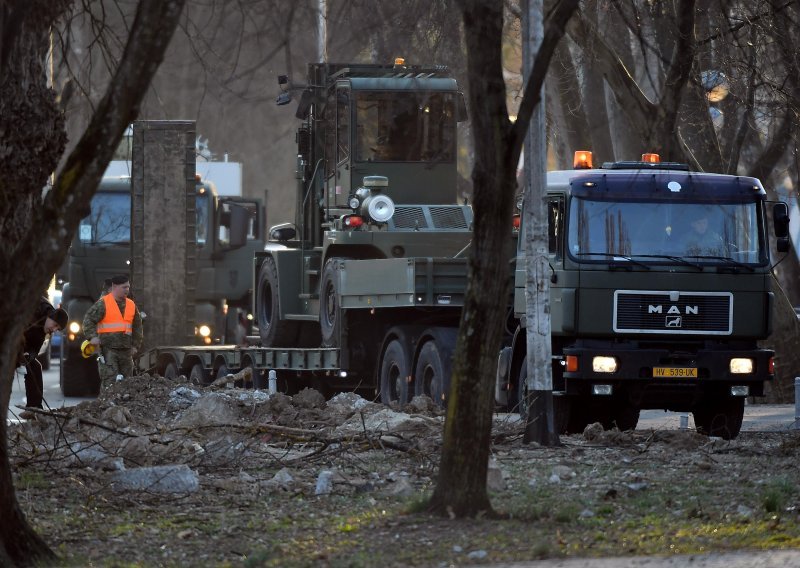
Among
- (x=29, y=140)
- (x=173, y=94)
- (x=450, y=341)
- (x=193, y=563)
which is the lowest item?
(x=193, y=563)

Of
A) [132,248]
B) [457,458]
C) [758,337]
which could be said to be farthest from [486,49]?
[132,248]

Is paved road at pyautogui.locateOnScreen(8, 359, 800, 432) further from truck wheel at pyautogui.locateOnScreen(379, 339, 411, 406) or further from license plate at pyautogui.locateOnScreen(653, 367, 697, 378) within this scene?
truck wheel at pyautogui.locateOnScreen(379, 339, 411, 406)

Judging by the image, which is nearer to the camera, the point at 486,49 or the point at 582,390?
the point at 486,49

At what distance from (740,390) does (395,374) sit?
5491 millimetres

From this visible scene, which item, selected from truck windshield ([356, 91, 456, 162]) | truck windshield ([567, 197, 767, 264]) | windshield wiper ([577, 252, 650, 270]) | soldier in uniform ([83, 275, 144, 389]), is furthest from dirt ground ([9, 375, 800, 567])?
truck windshield ([356, 91, 456, 162])

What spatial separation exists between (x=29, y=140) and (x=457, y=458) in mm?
3244

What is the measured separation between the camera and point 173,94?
185 ft

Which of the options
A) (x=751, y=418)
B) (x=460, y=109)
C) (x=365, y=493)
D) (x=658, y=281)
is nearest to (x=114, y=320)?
(x=460, y=109)

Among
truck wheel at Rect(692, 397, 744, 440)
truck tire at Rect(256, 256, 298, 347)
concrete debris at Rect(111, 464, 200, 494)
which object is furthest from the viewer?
truck tire at Rect(256, 256, 298, 347)

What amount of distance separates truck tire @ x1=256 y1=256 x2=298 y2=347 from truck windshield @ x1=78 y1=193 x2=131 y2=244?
15.4 feet

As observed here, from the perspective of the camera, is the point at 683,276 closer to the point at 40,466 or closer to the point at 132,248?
the point at 40,466

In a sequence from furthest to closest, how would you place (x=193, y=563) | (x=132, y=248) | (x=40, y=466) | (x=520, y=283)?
(x=132, y=248) < (x=520, y=283) < (x=40, y=466) < (x=193, y=563)

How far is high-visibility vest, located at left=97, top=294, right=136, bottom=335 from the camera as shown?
20578 millimetres

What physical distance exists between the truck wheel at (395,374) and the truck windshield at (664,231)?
14.9ft
